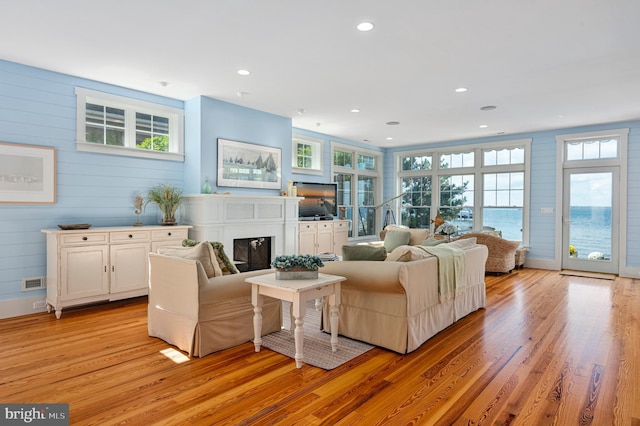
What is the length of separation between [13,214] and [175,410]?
11.2ft

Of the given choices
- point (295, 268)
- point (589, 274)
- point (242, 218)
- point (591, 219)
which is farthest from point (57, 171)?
point (591, 219)

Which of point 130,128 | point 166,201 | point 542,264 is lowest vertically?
point 542,264

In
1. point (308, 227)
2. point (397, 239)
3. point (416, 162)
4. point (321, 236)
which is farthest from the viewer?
point (416, 162)

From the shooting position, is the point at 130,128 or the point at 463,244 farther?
the point at 130,128

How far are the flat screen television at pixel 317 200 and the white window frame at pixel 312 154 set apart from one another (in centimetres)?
35

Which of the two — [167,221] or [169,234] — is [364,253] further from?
[167,221]

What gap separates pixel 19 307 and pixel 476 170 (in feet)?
27.5

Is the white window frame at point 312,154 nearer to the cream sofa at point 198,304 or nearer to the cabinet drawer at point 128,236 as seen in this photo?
the cabinet drawer at point 128,236

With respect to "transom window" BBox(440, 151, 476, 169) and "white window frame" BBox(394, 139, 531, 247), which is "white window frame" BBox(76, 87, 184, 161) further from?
"transom window" BBox(440, 151, 476, 169)

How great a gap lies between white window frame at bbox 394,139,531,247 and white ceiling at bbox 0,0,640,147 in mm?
1968

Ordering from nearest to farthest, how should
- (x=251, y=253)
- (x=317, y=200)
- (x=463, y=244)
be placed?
(x=463, y=244)
(x=251, y=253)
(x=317, y=200)

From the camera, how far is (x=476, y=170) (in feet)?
28.1

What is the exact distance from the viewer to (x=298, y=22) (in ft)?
10.7

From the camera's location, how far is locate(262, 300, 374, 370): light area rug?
303cm
